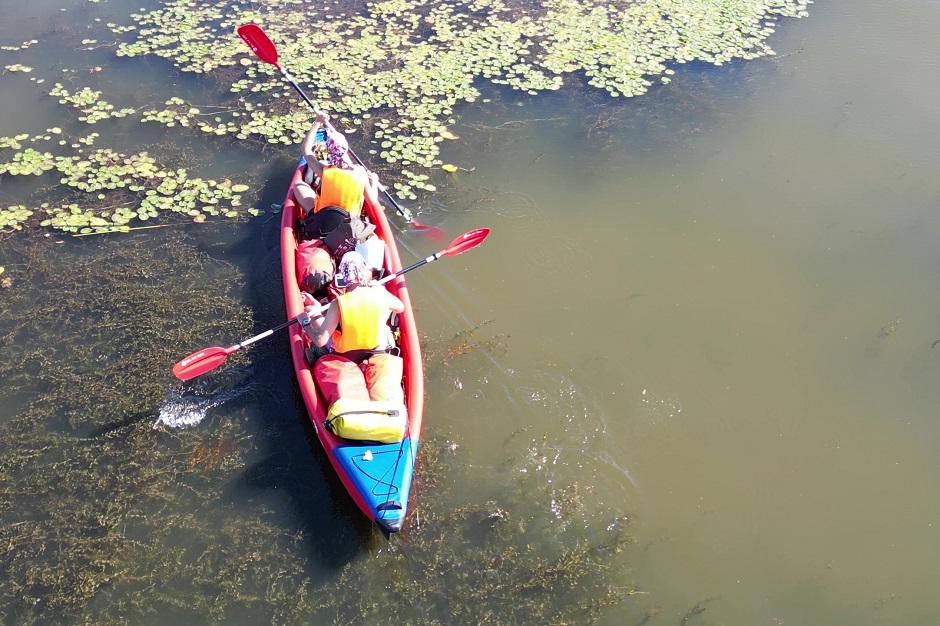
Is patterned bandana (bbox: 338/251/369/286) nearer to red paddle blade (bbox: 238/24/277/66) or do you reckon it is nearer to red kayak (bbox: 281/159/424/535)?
red kayak (bbox: 281/159/424/535)

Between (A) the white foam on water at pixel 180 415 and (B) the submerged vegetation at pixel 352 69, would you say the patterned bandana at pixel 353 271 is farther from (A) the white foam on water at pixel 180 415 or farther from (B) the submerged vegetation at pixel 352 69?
(B) the submerged vegetation at pixel 352 69

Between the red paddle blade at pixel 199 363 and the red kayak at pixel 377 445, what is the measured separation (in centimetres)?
50

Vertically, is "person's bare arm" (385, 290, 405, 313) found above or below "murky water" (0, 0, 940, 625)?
above

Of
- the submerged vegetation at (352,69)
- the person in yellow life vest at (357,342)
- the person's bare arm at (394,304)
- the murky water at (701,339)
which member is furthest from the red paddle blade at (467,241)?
the submerged vegetation at (352,69)

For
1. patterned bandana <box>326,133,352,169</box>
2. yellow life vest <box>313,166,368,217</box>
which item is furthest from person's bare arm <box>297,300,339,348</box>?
patterned bandana <box>326,133,352,169</box>

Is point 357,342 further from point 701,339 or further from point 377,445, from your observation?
point 701,339

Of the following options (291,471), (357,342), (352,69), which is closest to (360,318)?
(357,342)

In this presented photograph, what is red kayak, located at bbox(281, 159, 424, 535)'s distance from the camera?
3.79 m

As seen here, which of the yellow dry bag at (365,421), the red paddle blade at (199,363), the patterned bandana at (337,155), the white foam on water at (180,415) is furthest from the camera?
the patterned bandana at (337,155)

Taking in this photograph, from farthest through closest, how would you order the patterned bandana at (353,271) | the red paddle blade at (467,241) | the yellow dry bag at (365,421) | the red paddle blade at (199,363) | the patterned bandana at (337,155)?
the patterned bandana at (337,155)
the red paddle blade at (467,241)
the red paddle blade at (199,363)
the patterned bandana at (353,271)
the yellow dry bag at (365,421)

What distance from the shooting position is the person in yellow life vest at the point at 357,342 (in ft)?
13.8

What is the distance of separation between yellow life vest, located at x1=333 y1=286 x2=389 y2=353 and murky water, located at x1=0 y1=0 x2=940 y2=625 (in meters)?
0.72

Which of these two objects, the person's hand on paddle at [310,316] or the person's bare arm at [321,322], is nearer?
the person's bare arm at [321,322]

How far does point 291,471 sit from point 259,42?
486 centimetres
